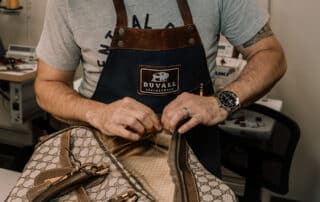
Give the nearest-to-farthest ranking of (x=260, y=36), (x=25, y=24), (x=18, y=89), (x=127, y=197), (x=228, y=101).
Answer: (x=127, y=197), (x=228, y=101), (x=260, y=36), (x=18, y=89), (x=25, y=24)

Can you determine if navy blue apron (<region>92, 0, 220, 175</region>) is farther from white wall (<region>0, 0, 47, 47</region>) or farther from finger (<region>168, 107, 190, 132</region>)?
white wall (<region>0, 0, 47, 47</region>)

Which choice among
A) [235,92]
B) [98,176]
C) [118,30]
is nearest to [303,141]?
[235,92]

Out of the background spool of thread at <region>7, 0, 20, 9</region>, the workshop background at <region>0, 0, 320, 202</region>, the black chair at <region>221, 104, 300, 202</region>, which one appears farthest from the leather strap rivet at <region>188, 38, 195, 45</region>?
the background spool of thread at <region>7, 0, 20, 9</region>

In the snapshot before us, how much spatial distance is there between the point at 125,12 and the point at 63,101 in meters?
0.27

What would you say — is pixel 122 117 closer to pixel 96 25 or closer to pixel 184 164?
pixel 184 164

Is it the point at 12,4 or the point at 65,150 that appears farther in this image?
the point at 12,4

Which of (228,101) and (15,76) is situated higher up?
(228,101)

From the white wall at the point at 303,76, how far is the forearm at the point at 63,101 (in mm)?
1410

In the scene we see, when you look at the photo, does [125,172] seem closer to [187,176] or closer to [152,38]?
[187,176]

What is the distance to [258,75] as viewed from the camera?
1084 millimetres

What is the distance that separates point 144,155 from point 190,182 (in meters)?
0.19

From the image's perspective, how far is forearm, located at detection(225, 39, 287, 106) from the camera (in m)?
1.05

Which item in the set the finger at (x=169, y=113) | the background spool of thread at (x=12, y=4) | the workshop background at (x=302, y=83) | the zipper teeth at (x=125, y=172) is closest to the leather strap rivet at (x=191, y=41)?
the finger at (x=169, y=113)

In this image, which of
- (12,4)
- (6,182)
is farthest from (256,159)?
(12,4)
